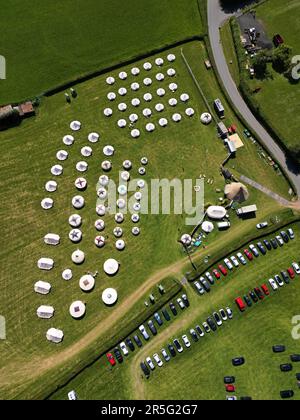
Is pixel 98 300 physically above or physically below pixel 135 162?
below

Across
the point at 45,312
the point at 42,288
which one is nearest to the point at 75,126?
the point at 42,288

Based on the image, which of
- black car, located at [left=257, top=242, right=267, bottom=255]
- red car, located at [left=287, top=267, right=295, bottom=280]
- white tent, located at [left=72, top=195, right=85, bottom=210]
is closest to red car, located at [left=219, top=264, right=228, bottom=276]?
black car, located at [left=257, top=242, right=267, bottom=255]

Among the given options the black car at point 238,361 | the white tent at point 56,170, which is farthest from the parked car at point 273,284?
the white tent at point 56,170

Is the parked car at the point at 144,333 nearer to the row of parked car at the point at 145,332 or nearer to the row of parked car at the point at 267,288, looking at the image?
the row of parked car at the point at 145,332
